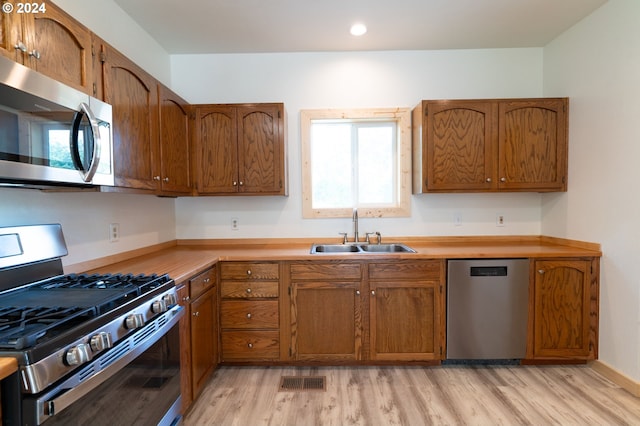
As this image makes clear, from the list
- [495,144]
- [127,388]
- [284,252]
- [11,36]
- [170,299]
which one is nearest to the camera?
[11,36]

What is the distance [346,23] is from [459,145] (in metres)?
1.36

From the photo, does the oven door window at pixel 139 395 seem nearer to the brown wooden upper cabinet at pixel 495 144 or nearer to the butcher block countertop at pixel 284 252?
the butcher block countertop at pixel 284 252

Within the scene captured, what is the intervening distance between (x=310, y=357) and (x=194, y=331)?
0.92 meters

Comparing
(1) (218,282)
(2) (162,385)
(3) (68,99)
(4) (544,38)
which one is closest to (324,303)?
(1) (218,282)

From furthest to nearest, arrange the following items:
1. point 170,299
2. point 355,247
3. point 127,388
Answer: point 355,247, point 170,299, point 127,388

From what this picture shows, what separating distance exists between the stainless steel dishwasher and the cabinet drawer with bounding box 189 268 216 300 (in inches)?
70.0

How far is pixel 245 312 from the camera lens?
237 cm

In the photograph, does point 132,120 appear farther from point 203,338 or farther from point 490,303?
point 490,303

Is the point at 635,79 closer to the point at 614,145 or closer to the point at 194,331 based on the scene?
the point at 614,145

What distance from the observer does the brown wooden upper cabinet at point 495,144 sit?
2582 millimetres

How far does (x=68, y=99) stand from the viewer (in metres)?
1.28

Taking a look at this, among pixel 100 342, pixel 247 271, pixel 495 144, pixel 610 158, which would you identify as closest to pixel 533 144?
pixel 495 144

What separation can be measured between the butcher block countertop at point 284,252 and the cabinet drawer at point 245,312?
347mm

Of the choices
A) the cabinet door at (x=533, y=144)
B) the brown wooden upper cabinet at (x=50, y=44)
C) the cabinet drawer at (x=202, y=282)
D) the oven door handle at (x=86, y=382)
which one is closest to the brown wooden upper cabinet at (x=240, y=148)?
the cabinet drawer at (x=202, y=282)
